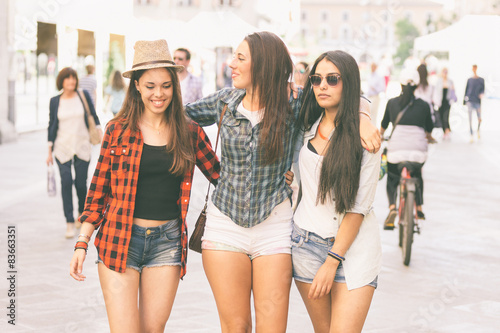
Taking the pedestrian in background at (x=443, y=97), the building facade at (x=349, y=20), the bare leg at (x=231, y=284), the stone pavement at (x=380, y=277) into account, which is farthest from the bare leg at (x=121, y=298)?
the building facade at (x=349, y=20)

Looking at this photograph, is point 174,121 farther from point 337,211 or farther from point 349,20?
point 349,20

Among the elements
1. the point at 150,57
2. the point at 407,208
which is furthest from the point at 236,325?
the point at 407,208

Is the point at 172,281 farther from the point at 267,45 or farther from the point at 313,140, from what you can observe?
the point at 267,45

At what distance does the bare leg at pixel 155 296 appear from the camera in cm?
319

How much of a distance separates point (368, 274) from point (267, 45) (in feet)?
3.50

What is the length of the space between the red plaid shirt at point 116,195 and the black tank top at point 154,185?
4 centimetres

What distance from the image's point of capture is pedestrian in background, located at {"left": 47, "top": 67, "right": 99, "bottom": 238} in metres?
7.63

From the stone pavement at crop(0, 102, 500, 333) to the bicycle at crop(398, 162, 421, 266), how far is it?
20 centimetres

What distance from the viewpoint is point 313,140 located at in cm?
319

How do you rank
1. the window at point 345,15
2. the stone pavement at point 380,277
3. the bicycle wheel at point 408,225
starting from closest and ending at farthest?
the stone pavement at point 380,277
the bicycle wheel at point 408,225
the window at point 345,15

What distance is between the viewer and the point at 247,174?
10.4 ft

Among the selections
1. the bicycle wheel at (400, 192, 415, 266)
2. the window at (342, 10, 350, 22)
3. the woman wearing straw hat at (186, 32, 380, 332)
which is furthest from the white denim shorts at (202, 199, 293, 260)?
the window at (342, 10, 350, 22)

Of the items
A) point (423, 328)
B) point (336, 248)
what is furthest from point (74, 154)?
point (336, 248)

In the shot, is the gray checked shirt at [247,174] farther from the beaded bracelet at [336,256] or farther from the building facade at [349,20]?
the building facade at [349,20]
